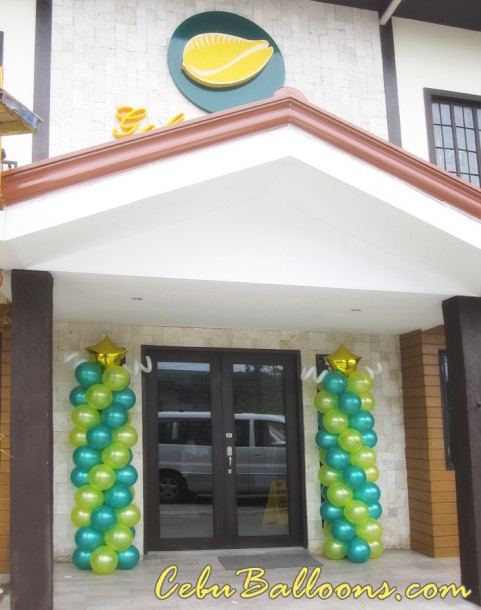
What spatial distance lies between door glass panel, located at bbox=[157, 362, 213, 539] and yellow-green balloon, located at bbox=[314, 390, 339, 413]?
3.69ft

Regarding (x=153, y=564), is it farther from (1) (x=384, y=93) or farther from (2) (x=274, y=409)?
(1) (x=384, y=93)

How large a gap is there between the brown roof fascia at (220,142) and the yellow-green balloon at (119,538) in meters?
3.17

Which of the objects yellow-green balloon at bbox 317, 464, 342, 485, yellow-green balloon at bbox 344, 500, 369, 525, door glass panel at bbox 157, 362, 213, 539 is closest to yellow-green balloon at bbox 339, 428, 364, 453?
yellow-green balloon at bbox 317, 464, 342, 485

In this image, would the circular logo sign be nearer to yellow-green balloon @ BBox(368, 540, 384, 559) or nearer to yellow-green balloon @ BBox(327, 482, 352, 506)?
yellow-green balloon @ BBox(327, 482, 352, 506)

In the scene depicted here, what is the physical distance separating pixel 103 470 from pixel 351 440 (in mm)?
2322

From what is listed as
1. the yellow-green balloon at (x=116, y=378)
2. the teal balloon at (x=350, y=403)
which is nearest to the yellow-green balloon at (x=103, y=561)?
the yellow-green balloon at (x=116, y=378)

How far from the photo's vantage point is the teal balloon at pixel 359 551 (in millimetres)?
6246

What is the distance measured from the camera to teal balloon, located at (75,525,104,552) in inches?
229

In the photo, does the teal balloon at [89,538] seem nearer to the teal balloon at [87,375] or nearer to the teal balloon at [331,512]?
the teal balloon at [87,375]

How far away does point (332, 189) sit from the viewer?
4.59 m

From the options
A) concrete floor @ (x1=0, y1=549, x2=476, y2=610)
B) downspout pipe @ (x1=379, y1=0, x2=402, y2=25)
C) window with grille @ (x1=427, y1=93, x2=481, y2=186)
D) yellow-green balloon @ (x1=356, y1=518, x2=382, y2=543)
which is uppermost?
downspout pipe @ (x1=379, y1=0, x2=402, y2=25)

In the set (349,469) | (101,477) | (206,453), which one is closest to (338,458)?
(349,469)

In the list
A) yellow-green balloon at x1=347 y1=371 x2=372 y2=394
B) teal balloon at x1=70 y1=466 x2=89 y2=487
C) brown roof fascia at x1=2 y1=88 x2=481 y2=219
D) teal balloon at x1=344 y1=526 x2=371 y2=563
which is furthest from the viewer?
yellow-green balloon at x1=347 y1=371 x2=372 y2=394

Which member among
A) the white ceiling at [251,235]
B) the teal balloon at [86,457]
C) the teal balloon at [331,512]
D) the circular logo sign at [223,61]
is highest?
the circular logo sign at [223,61]
